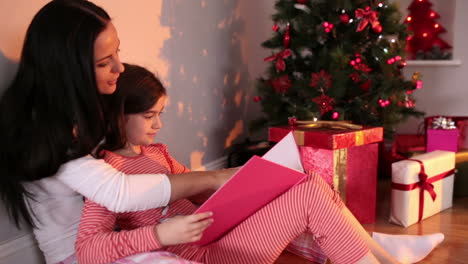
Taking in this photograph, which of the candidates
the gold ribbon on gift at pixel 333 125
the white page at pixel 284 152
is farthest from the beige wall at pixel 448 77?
the white page at pixel 284 152

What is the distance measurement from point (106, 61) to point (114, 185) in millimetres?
248

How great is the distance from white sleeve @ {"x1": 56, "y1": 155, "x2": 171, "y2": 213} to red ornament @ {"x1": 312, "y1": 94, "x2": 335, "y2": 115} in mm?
945

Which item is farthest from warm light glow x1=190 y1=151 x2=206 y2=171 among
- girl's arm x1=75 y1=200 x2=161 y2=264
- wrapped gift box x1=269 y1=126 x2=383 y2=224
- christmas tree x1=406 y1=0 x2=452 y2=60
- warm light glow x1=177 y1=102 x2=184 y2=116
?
christmas tree x1=406 y1=0 x2=452 y2=60

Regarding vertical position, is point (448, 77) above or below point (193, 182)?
above

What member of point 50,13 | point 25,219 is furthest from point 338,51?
point 25,219

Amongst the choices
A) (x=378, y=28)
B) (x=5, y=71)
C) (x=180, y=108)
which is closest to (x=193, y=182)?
(x=5, y=71)

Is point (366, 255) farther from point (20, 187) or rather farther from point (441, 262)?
point (20, 187)

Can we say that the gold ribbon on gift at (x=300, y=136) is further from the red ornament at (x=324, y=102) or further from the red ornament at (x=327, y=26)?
the red ornament at (x=327, y=26)

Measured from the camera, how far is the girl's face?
0.95m

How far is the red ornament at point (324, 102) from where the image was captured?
1.63 m

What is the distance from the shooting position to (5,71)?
932 mm

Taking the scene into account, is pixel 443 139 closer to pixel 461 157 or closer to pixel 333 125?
pixel 461 157

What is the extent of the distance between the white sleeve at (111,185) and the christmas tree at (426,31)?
216 cm

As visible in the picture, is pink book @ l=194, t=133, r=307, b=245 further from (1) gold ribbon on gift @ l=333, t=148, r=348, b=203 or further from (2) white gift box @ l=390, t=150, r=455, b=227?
(2) white gift box @ l=390, t=150, r=455, b=227
